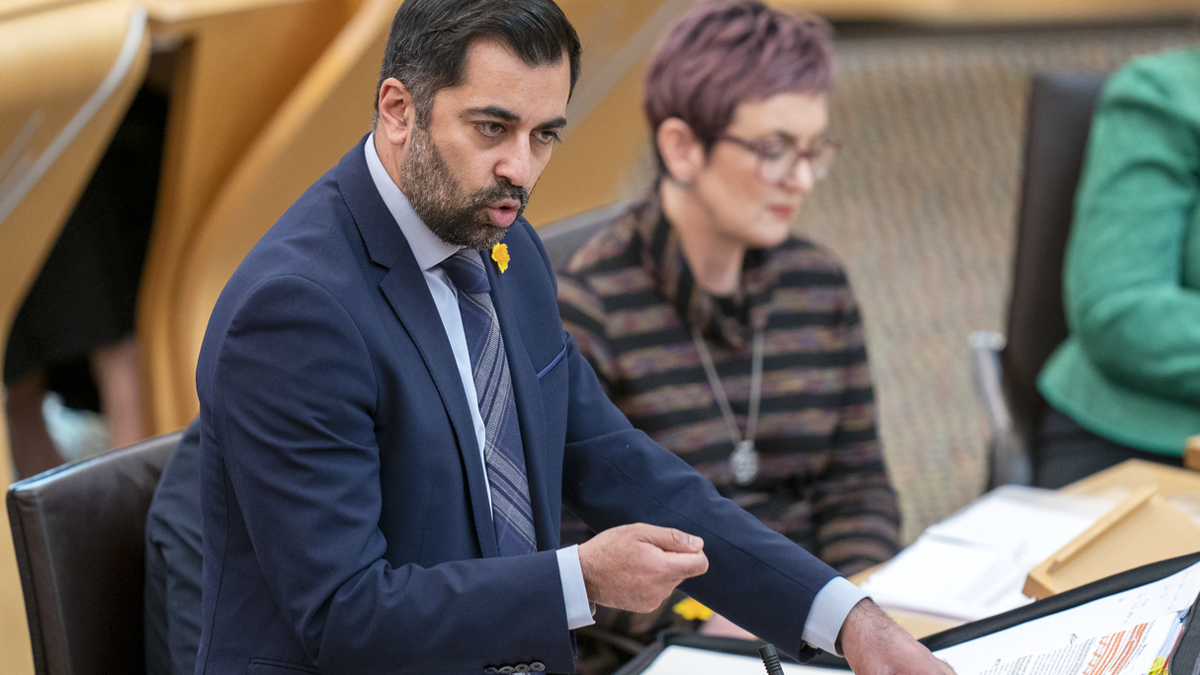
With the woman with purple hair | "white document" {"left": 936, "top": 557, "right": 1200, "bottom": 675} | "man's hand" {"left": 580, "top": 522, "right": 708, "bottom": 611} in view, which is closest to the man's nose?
"man's hand" {"left": 580, "top": 522, "right": 708, "bottom": 611}

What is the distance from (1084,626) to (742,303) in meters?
0.70

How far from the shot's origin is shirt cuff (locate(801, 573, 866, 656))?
935 mm

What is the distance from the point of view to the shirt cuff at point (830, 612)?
93cm

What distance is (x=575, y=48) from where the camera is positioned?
79cm

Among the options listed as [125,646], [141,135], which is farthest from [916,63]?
[125,646]

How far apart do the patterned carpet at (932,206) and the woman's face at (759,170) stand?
4.16ft

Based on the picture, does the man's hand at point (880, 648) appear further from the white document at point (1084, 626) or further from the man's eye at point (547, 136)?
the man's eye at point (547, 136)

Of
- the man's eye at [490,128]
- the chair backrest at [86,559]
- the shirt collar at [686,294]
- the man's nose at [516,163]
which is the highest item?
the man's eye at [490,128]

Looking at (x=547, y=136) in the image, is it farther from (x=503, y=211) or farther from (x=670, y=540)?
(x=670, y=540)

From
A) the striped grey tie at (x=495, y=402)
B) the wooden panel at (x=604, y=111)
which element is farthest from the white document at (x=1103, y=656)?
the wooden panel at (x=604, y=111)

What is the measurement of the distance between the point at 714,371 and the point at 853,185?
3.09 meters

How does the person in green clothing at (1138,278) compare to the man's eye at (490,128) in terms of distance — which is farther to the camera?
the person in green clothing at (1138,278)

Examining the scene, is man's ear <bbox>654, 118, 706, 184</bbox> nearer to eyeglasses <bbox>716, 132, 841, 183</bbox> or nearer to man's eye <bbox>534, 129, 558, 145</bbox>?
eyeglasses <bbox>716, 132, 841, 183</bbox>

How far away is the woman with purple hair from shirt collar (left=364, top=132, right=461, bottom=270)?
0.63m
